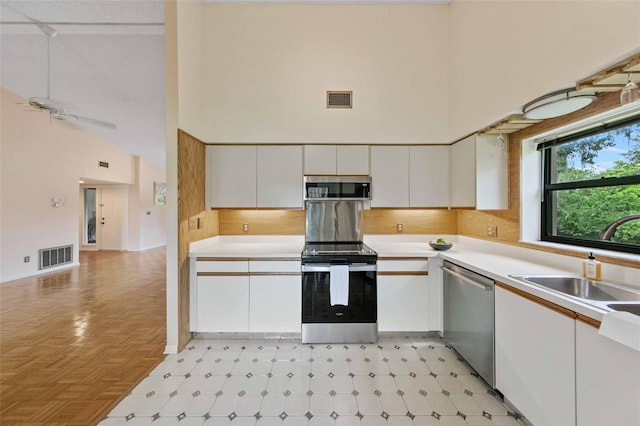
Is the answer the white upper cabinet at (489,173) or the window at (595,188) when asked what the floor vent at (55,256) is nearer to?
the white upper cabinet at (489,173)

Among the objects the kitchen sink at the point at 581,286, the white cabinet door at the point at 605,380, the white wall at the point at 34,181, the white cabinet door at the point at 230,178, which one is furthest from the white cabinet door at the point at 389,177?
the white wall at the point at 34,181

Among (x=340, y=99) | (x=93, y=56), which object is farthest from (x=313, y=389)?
(x=93, y=56)

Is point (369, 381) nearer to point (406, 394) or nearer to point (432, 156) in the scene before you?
point (406, 394)

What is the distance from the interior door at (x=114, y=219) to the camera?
857cm

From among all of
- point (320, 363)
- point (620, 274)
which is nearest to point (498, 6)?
point (620, 274)

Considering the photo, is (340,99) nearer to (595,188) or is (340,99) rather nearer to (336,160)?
(336,160)

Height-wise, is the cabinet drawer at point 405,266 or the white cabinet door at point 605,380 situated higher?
the cabinet drawer at point 405,266

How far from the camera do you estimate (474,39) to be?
261 cm

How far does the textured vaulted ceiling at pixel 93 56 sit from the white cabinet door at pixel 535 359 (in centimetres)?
437

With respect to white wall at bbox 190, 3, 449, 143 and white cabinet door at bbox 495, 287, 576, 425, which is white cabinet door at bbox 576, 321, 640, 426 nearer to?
white cabinet door at bbox 495, 287, 576, 425

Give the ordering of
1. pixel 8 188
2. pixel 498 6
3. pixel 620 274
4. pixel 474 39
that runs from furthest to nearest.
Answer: pixel 8 188, pixel 474 39, pixel 498 6, pixel 620 274

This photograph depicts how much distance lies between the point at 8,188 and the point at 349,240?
21.2 ft

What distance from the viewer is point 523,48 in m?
1.99

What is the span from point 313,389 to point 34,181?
697 centimetres
